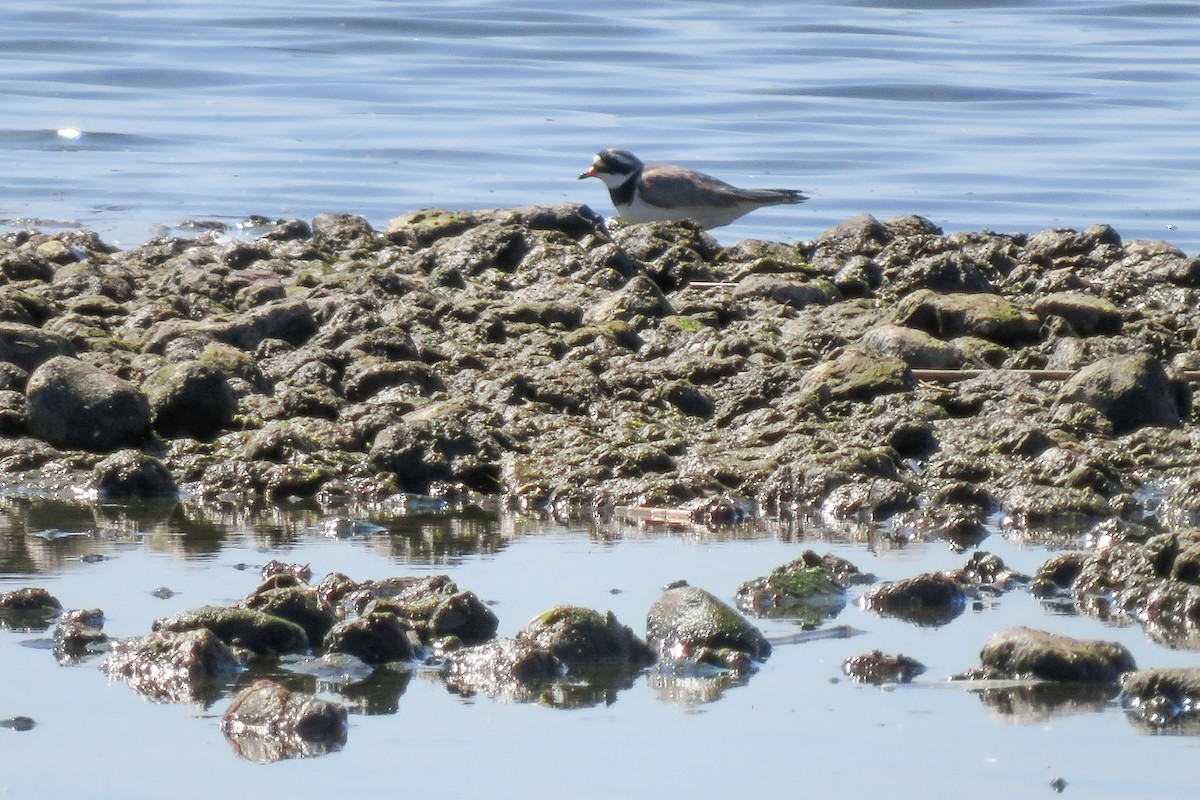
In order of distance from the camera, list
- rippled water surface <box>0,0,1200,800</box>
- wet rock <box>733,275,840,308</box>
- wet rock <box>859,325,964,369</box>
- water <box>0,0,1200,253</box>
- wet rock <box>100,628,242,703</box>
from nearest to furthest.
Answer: rippled water surface <box>0,0,1200,800</box> → wet rock <box>100,628,242,703</box> → wet rock <box>859,325,964,369</box> → wet rock <box>733,275,840,308</box> → water <box>0,0,1200,253</box>

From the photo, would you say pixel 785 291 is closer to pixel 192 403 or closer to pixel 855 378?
pixel 855 378

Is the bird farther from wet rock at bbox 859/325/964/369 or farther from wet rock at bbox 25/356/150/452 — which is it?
wet rock at bbox 25/356/150/452

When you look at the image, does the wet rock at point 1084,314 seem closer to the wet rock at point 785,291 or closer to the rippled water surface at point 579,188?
the wet rock at point 785,291

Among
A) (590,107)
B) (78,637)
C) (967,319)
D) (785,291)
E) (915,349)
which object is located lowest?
(78,637)

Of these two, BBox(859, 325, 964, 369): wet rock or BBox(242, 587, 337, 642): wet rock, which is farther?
BBox(859, 325, 964, 369): wet rock

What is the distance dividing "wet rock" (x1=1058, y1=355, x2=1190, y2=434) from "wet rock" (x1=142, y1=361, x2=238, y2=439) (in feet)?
9.42

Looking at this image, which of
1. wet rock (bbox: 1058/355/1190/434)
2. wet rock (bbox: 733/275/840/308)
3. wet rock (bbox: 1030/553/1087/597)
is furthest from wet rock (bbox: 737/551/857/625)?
wet rock (bbox: 733/275/840/308)

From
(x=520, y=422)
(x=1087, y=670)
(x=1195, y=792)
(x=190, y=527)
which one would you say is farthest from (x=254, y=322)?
(x=1195, y=792)

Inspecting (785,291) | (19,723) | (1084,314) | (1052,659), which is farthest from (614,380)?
(19,723)

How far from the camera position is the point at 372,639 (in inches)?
174

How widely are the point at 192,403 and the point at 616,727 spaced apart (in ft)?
10.7

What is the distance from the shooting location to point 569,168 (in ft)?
52.0

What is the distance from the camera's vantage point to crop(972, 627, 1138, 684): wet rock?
169 inches

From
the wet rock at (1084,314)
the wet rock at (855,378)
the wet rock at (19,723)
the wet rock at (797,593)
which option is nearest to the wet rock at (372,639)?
the wet rock at (19,723)
